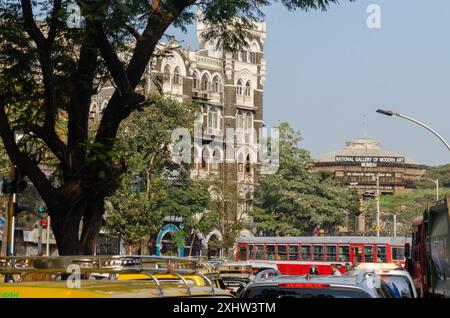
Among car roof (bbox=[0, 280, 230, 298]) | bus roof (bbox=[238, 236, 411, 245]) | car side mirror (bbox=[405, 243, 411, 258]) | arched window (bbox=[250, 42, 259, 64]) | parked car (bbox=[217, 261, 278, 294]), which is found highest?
arched window (bbox=[250, 42, 259, 64])

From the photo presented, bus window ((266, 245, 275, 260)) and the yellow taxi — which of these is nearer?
the yellow taxi

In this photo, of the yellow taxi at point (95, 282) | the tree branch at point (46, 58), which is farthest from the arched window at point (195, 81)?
the yellow taxi at point (95, 282)

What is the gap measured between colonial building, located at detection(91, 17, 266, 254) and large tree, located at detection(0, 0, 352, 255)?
52.1 m

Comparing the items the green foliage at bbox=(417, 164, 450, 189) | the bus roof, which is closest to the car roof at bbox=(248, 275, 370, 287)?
the bus roof

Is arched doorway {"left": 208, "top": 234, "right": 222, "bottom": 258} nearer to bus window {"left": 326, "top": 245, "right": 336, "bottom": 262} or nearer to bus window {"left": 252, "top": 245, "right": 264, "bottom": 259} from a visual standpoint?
bus window {"left": 252, "top": 245, "right": 264, "bottom": 259}

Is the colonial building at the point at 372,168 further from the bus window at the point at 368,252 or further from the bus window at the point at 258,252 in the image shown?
the bus window at the point at 368,252

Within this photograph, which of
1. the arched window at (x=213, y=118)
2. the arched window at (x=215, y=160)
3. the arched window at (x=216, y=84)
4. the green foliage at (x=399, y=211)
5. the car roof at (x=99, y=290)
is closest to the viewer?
the car roof at (x=99, y=290)

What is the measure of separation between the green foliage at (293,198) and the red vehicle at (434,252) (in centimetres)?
4635

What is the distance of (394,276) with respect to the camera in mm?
14930

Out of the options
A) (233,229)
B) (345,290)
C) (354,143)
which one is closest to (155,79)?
(345,290)

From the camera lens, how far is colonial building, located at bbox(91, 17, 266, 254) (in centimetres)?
6969

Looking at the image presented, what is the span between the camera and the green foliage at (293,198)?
70812 millimetres

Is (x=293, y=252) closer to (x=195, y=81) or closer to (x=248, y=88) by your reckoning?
(x=195, y=81)

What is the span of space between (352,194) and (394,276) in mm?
63286
